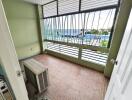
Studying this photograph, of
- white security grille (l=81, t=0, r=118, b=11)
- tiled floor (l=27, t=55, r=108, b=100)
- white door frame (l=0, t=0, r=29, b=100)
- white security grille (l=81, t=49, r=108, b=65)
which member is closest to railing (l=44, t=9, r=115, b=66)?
white security grille (l=81, t=49, r=108, b=65)

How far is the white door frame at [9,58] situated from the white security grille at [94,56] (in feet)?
7.39

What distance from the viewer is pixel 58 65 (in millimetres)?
3010

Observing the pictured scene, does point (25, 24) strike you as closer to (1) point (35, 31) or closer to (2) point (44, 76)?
(1) point (35, 31)

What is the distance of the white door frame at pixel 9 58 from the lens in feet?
1.97

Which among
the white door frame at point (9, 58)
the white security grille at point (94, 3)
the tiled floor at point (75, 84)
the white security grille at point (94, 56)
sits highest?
the white security grille at point (94, 3)

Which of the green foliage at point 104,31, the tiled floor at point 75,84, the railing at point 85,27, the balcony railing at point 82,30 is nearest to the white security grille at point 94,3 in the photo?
the balcony railing at point 82,30

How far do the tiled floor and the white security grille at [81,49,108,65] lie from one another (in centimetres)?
35

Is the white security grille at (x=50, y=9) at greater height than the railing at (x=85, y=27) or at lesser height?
greater

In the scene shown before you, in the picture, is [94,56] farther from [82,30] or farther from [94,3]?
[94,3]

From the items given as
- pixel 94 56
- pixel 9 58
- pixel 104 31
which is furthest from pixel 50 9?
pixel 9 58

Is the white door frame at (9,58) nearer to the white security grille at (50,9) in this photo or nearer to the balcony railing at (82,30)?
the balcony railing at (82,30)

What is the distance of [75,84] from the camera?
2045 mm

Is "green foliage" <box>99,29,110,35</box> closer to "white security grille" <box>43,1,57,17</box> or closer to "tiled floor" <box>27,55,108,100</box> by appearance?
"tiled floor" <box>27,55,108,100</box>

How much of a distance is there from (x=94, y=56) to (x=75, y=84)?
1.13m
